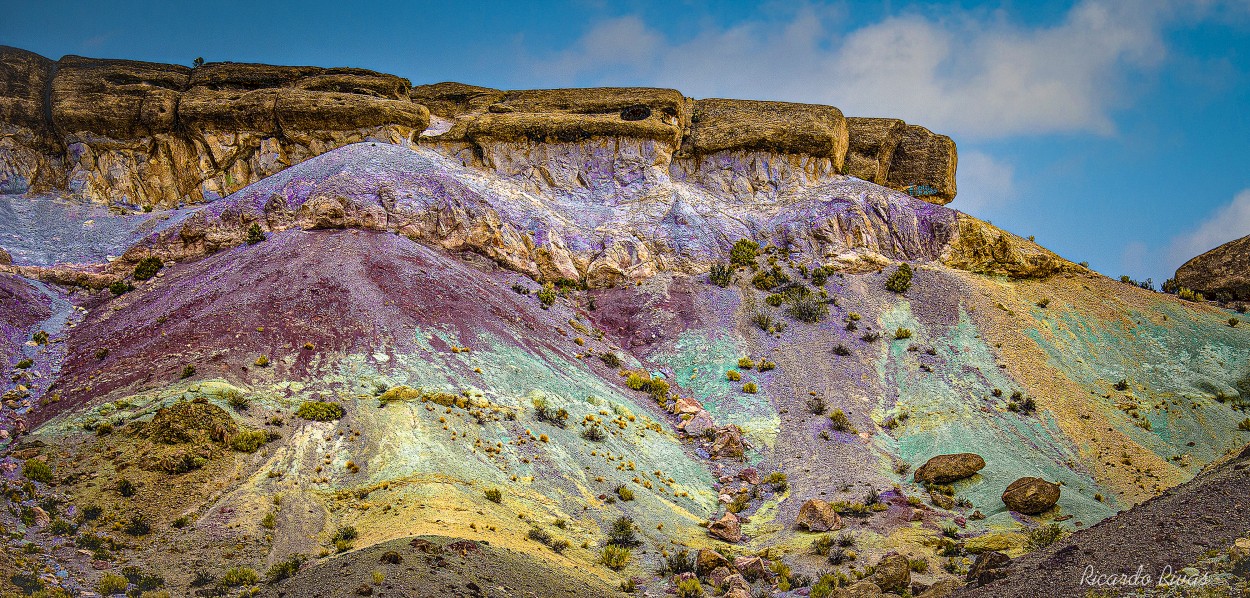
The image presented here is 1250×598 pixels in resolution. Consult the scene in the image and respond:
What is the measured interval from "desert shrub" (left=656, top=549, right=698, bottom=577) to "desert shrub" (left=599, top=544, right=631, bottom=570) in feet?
3.23

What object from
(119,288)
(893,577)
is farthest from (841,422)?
(119,288)

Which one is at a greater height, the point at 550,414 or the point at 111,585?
the point at 550,414

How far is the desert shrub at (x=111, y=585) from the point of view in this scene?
1678cm

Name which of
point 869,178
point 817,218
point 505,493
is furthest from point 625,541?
point 869,178

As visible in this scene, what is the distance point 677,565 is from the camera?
21.4 m

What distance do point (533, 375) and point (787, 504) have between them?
1130 cm

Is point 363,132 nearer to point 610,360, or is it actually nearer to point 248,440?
point 610,360

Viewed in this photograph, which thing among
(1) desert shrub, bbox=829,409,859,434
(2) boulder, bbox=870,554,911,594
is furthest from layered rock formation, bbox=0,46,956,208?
(2) boulder, bbox=870,554,911,594

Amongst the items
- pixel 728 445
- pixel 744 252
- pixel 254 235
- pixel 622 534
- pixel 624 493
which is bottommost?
pixel 622 534

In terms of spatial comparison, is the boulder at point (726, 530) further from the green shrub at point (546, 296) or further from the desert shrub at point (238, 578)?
the green shrub at point (546, 296)

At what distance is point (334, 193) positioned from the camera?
40.6 meters

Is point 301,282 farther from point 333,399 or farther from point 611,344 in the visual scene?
point 611,344

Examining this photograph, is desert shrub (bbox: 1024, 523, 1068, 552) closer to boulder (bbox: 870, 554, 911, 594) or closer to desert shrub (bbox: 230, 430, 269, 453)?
boulder (bbox: 870, 554, 911, 594)

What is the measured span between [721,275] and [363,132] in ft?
80.5
